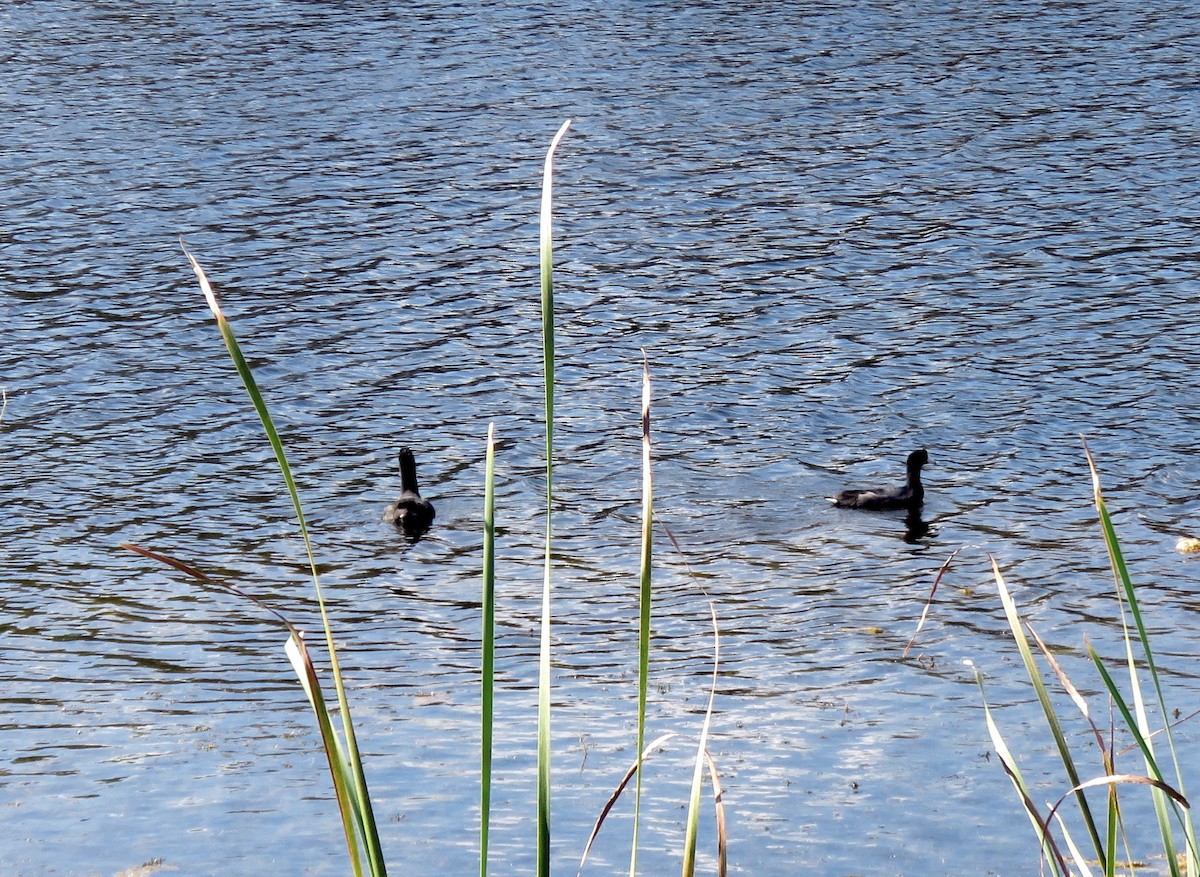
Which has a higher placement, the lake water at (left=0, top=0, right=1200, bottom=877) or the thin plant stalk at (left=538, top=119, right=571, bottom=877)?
the thin plant stalk at (left=538, top=119, right=571, bottom=877)

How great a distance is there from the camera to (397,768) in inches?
303

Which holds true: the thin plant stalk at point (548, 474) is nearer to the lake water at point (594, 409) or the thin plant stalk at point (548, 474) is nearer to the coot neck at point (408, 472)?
the lake water at point (594, 409)

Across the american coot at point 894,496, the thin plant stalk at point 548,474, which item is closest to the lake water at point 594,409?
the american coot at point 894,496

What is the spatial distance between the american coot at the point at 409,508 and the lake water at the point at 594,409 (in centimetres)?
28

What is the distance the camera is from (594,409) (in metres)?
14.3

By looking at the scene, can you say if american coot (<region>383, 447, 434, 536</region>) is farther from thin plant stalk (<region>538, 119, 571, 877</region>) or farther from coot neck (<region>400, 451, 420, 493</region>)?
thin plant stalk (<region>538, 119, 571, 877</region>)

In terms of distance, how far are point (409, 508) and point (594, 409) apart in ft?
9.92

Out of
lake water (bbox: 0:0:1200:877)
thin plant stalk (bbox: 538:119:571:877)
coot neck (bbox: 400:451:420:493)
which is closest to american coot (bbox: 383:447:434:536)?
coot neck (bbox: 400:451:420:493)

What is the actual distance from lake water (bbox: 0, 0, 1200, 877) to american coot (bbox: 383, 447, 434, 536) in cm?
28

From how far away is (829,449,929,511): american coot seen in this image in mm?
11805

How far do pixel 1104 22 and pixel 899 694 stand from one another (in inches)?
917

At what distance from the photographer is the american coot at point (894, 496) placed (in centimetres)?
1180

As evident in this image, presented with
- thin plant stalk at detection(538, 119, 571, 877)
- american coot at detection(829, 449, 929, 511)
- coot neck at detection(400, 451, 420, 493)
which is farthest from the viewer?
coot neck at detection(400, 451, 420, 493)

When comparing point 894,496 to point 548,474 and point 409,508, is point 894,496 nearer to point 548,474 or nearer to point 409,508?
point 409,508
